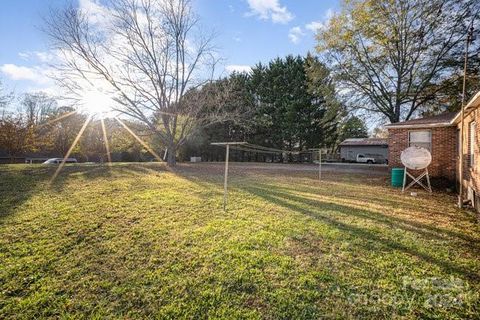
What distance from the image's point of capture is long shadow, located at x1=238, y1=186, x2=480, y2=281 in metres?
3.13

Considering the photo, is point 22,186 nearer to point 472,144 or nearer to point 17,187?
point 17,187

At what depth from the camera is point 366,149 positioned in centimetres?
3130

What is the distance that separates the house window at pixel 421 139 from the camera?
10.7 meters

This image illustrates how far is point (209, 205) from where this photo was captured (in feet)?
20.4

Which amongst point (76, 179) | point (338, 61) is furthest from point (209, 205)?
point (338, 61)

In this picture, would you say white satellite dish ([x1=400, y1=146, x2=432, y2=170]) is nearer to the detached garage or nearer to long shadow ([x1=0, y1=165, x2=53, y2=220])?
long shadow ([x1=0, y1=165, x2=53, y2=220])

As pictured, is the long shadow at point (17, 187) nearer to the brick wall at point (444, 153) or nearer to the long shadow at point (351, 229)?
the long shadow at point (351, 229)

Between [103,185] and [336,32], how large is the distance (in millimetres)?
15852

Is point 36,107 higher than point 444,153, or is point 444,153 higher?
point 36,107

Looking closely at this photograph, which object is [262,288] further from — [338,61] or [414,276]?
[338,61]

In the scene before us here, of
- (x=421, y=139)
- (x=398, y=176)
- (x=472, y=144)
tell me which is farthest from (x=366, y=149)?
(x=472, y=144)

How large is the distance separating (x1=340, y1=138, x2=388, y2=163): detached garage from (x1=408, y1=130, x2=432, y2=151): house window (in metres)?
21.2

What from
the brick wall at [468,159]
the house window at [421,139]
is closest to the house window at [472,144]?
the brick wall at [468,159]

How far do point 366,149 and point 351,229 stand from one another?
100ft
